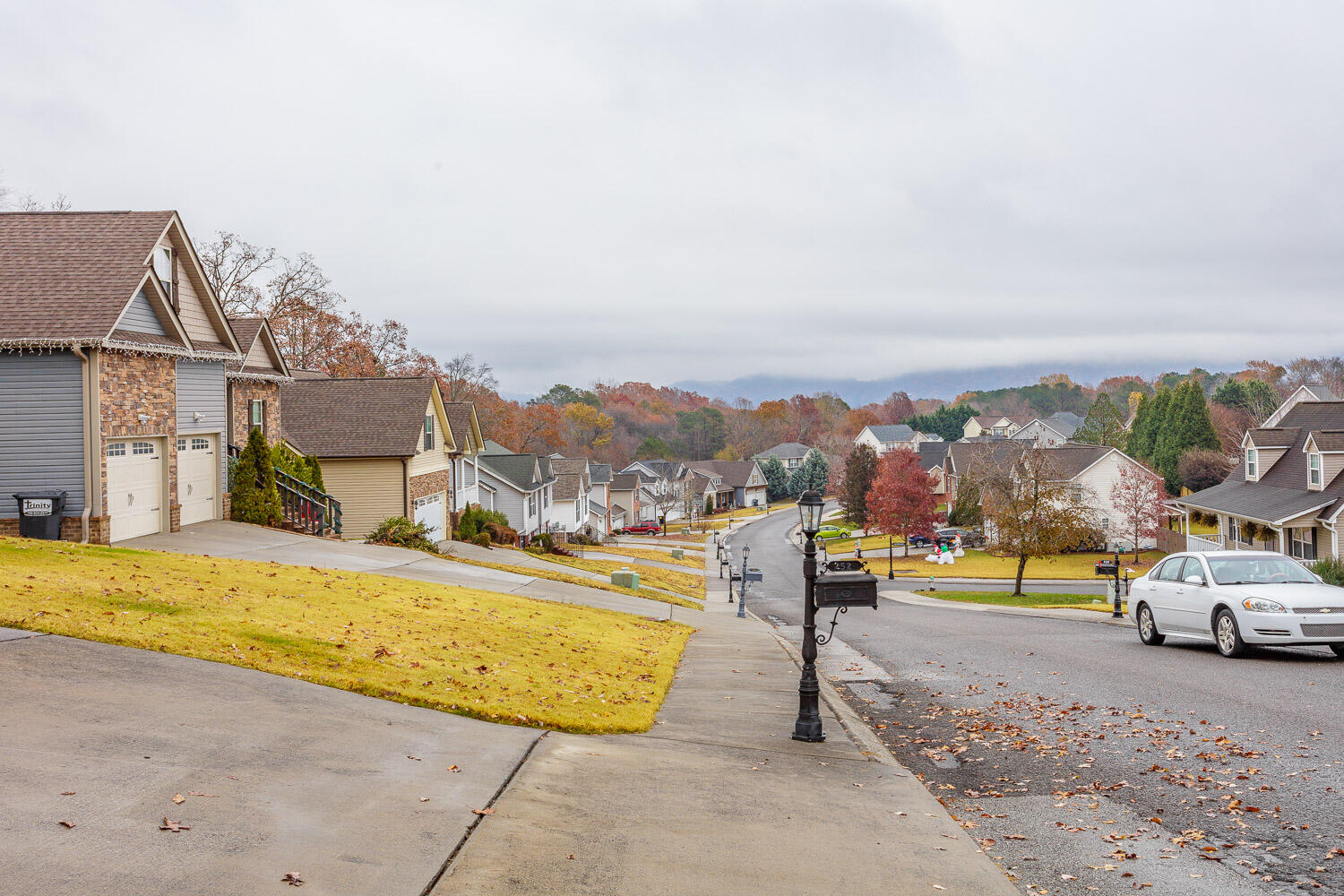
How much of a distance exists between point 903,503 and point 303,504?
124ft

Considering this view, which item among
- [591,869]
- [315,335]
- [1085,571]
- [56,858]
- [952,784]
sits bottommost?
[1085,571]

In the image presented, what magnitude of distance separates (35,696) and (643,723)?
5.56m

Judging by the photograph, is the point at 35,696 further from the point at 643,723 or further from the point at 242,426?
the point at 242,426

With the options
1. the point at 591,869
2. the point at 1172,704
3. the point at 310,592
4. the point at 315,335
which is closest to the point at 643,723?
the point at 591,869

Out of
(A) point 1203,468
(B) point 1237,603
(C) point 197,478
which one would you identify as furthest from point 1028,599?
(A) point 1203,468

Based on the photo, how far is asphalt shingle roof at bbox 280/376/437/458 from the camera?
33594 mm

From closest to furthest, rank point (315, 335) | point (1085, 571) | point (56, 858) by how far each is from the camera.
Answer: point (56, 858) → point (1085, 571) → point (315, 335)

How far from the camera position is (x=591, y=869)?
592 centimetres

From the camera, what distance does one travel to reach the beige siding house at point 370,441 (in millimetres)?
33562

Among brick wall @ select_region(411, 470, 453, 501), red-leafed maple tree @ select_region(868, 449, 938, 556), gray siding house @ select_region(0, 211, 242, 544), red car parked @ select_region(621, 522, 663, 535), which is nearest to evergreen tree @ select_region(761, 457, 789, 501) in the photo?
red car parked @ select_region(621, 522, 663, 535)

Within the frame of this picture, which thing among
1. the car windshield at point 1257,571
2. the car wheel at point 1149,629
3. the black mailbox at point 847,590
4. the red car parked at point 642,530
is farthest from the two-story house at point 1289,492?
the red car parked at point 642,530

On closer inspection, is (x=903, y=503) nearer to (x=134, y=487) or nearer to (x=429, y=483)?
(x=429, y=483)

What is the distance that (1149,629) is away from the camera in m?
17.2

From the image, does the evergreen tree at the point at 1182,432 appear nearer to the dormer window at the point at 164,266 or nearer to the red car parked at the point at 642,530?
the red car parked at the point at 642,530
